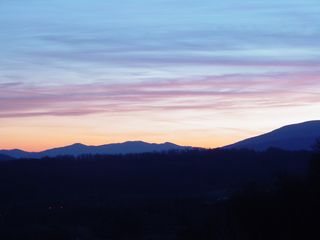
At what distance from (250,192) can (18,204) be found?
50.3 m

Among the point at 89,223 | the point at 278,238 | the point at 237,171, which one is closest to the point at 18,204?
the point at 89,223

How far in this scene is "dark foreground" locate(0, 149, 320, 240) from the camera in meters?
26.5

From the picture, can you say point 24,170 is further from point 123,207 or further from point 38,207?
point 123,207

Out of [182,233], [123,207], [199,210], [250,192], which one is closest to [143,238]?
[199,210]

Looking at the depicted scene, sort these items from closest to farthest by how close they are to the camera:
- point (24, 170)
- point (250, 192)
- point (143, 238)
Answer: point (250, 192)
point (143, 238)
point (24, 170)

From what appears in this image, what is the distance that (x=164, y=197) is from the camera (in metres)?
80.1

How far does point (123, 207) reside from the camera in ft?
215

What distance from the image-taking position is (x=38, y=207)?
72.3m

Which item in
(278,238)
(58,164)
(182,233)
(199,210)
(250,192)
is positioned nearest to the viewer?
(278,238)

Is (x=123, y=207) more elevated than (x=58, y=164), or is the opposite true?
(x=58, y=164)

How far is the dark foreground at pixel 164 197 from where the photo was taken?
86.8ft

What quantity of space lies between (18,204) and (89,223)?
17.3 metres

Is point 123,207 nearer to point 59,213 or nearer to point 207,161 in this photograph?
point 59,213

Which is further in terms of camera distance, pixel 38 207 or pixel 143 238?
pixel 38 207
